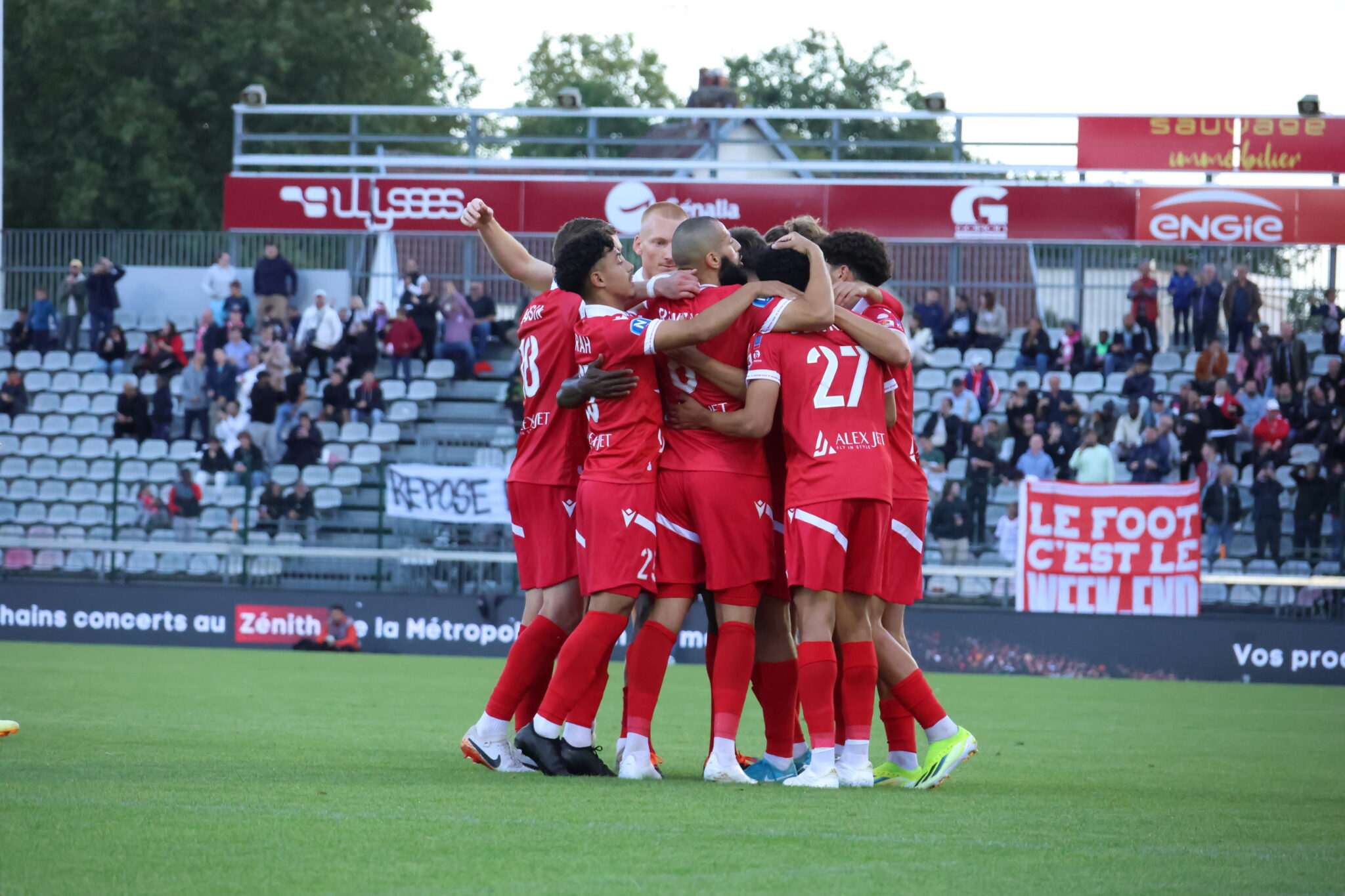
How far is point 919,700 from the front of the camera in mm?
6789

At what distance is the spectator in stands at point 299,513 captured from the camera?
18641 millimetres

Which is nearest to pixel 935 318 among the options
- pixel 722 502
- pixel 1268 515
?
pixel 1268 515

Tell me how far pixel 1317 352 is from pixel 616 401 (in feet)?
59.3

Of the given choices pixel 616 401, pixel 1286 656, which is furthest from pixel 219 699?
pixel 1286 656

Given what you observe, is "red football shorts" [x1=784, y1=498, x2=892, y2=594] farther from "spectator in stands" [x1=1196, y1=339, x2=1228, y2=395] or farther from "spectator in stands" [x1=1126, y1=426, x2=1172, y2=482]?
"spectator in stands" [x1=1196, y1=339, x2=1228, y2=395]

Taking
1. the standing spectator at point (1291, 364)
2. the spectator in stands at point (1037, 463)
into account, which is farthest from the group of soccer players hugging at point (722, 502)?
the standing spectator at point (1291, 364)

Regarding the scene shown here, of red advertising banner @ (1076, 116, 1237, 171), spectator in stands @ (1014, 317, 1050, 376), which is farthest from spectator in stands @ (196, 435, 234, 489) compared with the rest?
red advertising banner @ (1076, 116, 1237, 171)

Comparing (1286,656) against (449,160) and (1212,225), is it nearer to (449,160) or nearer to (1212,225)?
(1212,225)

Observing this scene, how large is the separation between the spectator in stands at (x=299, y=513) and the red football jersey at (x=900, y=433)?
12.5m

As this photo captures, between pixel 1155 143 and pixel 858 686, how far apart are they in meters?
18.8

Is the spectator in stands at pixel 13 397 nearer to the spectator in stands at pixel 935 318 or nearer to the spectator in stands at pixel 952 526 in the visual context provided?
the spectator in stands at pixel 935 318

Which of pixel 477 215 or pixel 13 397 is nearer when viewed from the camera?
pixel 477 215

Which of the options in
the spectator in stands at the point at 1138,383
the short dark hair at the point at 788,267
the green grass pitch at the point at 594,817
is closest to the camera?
the green grass pitch at the point at 594,817

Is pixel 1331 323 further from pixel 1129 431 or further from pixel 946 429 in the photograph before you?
pixel 946 429
